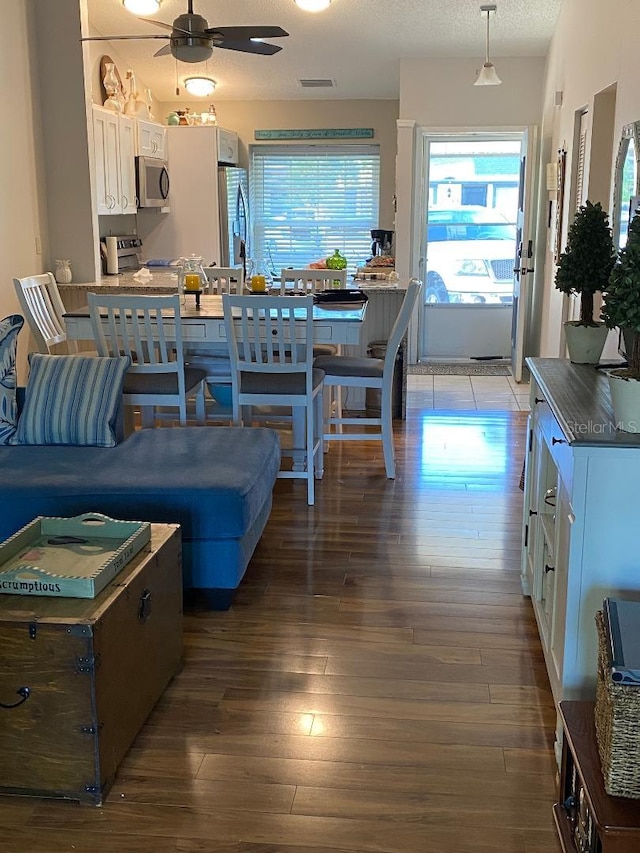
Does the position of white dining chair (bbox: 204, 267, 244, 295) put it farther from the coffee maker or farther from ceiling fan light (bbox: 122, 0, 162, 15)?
the coffee maker

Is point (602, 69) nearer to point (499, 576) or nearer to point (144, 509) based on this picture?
point (499, 576)

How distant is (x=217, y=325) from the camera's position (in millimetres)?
4527

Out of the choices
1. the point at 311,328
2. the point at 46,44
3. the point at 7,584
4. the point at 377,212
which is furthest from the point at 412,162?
the point at 7,584

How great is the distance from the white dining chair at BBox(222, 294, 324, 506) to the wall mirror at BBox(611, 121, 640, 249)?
138cm

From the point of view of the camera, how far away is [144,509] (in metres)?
3.00

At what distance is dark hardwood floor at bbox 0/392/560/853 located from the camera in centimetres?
201

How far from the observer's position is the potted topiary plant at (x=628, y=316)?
203cm

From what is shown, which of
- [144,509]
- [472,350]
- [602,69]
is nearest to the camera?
[144,509]

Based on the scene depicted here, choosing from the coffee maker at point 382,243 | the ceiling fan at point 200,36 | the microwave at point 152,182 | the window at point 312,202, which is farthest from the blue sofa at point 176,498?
the window at point 312,202

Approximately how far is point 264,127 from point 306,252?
1.31m

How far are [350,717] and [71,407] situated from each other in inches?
69.8

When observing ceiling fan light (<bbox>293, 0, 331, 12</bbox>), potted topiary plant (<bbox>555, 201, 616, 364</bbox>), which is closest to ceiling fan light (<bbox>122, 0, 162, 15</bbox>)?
ceiling fan light (<bbox>293, 0, 331, 12</bbox>)

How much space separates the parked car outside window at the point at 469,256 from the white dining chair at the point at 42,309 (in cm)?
393

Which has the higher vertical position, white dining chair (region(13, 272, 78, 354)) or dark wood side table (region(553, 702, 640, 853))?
white dining chair (region(13, 272, 78, 354))
